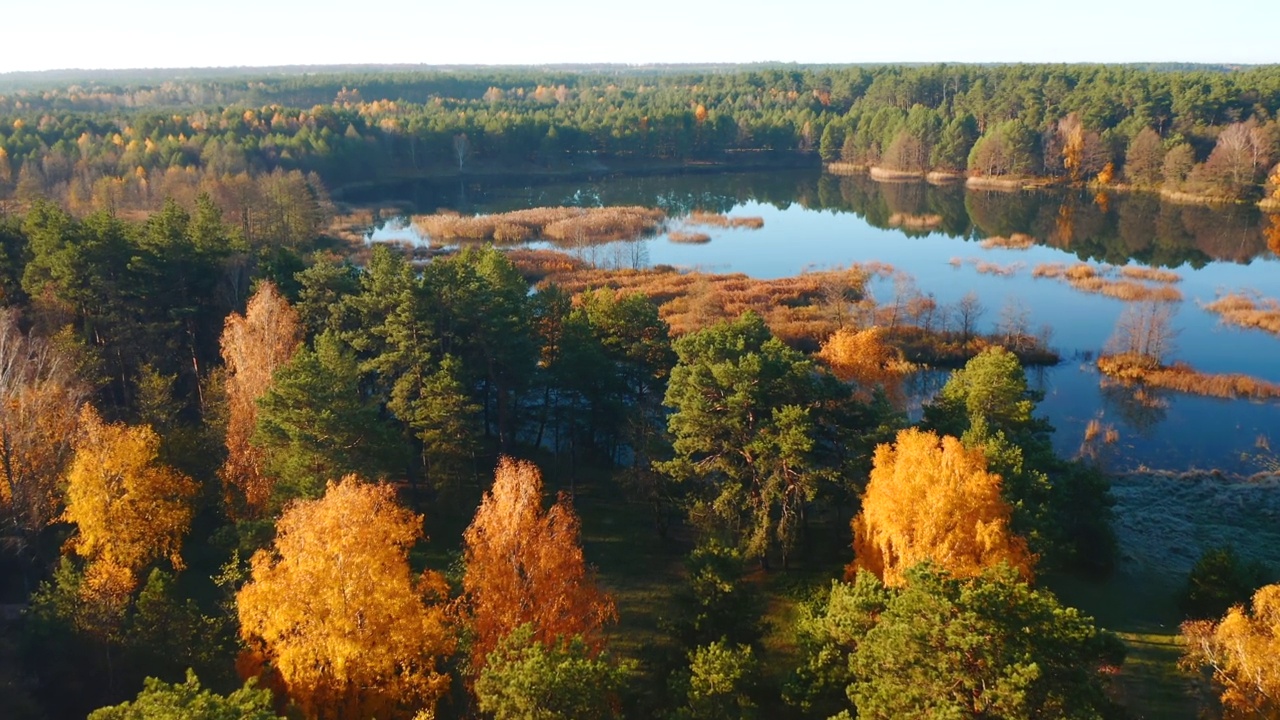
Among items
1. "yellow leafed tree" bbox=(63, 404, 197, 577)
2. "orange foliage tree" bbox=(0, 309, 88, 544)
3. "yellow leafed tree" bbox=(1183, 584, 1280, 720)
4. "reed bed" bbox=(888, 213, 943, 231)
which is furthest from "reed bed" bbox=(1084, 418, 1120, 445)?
"reed bed" bbox=(888, 213, 943, 231)

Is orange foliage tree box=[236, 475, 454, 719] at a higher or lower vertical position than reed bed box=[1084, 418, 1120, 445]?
higher

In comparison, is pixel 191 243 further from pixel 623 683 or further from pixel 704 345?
pixel 623 683

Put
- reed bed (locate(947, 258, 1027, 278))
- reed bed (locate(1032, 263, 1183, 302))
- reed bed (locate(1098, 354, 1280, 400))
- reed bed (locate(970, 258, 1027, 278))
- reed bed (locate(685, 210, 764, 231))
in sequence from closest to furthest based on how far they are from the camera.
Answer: reed bed (locate(1098, 354, 1280, 400)) < reed bed (locate(1032, 263, 1183, 302)) < reed bed (locate(970, 258, 1027, 278)) < reed bed (locate(947, 258, 1027, 278)) < reed bed (locate(685, 210, 764, 231))

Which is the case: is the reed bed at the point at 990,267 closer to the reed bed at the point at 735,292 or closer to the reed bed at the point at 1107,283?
the reed bed at the point at 1107,283

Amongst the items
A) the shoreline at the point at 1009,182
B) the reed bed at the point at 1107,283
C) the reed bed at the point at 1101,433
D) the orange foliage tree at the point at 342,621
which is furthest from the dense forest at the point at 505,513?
the shoreline at the point at 1009,182

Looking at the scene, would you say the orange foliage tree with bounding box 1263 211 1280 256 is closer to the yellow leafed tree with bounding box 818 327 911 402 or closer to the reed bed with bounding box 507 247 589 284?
the yellow leafed tree with bounding box 818 327 911 402

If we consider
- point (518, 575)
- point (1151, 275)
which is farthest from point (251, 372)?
point (1151, 275)
